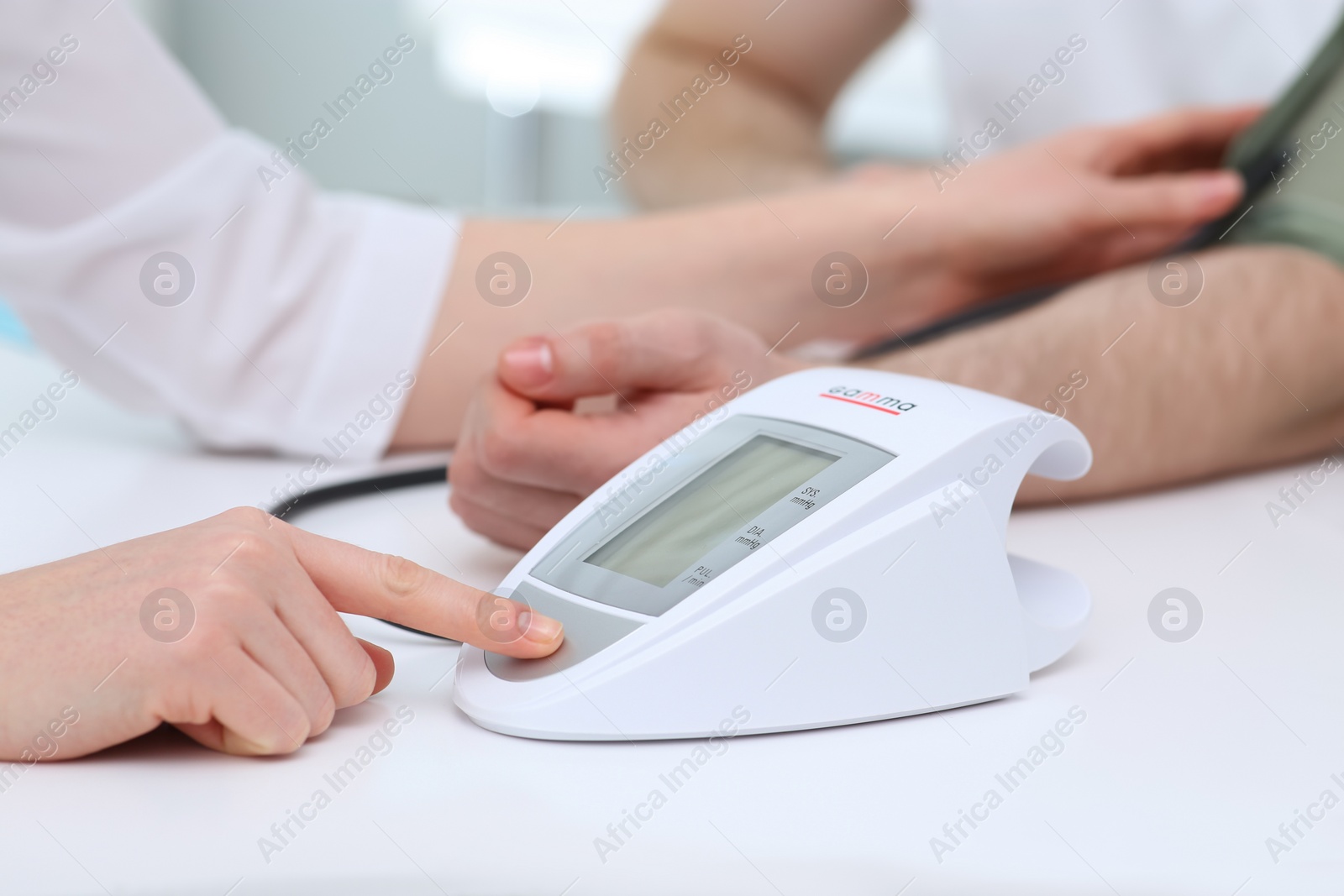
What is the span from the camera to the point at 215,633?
1.10 ft

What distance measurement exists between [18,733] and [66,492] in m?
0.33

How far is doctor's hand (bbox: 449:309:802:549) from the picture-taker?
506 millimetres

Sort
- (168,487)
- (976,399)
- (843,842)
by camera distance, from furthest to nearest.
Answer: (168,487), (976,399), (843,842)

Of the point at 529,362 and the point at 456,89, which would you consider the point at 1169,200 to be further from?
the point at 456,89

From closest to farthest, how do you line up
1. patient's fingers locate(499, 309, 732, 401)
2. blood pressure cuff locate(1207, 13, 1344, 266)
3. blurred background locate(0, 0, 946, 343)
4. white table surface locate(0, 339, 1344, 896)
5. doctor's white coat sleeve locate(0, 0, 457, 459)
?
white table surface locate(0, 339, 1344, 896) < patient's fingers locate(499, 309, 732, 401) < doctor's white coat sleeve locate(0, 0, 457, 459) < blood pressure cuff locate(1207, 13, 1344, 266) < blurred background locate(0, 0, 946, 343)

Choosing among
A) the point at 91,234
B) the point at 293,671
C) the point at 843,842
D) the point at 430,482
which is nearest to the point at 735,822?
the point at 843,842

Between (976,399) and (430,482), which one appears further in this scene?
(430,482)

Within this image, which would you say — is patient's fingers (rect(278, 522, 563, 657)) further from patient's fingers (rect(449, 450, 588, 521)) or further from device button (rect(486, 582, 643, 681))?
patient's fingers (rect(449, 450, 588, 521))

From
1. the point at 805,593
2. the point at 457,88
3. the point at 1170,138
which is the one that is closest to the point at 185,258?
the point at 805,593

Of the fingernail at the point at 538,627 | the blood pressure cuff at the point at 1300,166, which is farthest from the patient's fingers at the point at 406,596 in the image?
the blood pressure cuff at the point at 1300,166

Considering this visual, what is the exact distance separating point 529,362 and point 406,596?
0.16 m

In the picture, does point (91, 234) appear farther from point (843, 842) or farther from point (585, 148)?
point (585, 148)

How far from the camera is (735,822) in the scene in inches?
12.6

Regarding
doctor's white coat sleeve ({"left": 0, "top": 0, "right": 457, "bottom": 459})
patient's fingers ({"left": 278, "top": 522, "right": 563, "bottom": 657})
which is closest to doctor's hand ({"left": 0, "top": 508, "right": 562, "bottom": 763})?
patient's fingers ({"left": 278, "top": 522, "right": 563, "bottom": 657})
